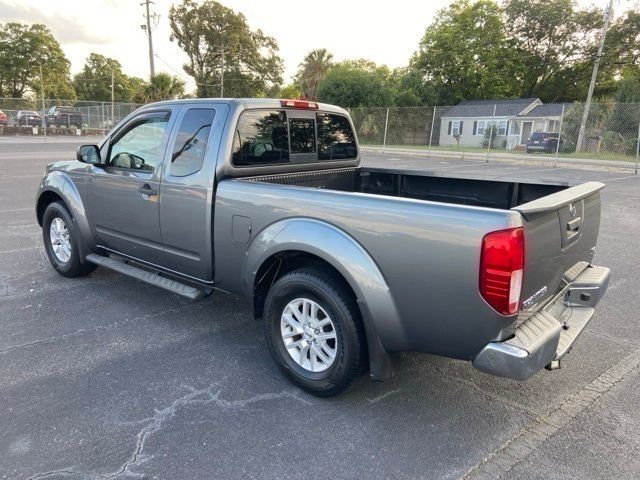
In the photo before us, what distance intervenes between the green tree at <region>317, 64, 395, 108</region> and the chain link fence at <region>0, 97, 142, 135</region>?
1686 centimetres

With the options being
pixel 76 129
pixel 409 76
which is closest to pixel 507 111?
pixel 409 76

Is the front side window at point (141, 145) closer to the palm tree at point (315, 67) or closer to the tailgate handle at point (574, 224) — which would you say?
the tailgate handle at point (574, 224)

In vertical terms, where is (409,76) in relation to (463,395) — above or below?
above

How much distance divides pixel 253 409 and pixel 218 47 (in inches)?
2387

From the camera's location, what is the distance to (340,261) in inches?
109

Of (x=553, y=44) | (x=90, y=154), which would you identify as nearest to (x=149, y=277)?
(x=90, y=154)

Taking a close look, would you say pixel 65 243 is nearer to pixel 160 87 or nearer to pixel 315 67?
pixel 160 87

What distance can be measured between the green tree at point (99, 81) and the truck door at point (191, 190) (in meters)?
79.1

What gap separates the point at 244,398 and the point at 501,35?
53.1 meters

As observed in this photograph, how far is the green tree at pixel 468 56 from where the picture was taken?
155 ft

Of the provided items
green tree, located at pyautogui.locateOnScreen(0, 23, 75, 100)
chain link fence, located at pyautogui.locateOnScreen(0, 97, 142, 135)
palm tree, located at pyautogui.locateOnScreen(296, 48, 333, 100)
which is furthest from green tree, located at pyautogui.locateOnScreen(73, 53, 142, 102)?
chain link fence, located at pyautogui.locateOnScreen(0, 97, 142, 135)

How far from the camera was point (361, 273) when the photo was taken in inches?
106

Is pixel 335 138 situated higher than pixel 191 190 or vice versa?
pixel 335 138

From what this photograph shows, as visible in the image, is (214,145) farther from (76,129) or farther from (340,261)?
(76,129)
